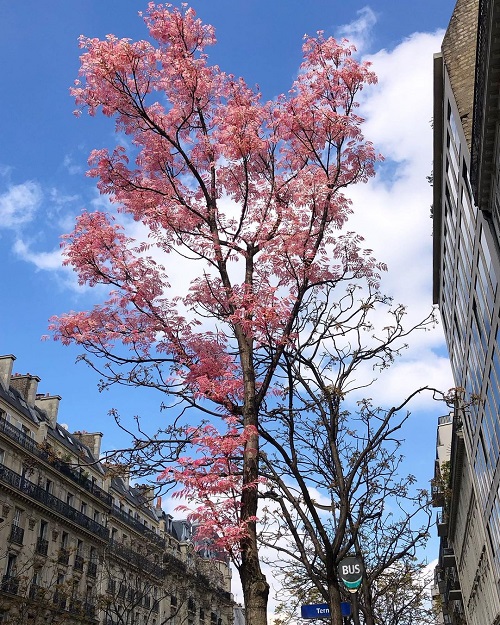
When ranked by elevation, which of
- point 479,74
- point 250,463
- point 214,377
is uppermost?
point 479,74

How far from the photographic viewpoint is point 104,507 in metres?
46.6

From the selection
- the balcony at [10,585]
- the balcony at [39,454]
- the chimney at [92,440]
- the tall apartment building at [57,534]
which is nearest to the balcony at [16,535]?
the tall apartment building at [57,534]

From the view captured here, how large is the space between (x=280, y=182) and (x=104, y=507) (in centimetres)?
4075

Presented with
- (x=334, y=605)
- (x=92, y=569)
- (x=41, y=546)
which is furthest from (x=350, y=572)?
(x=92, y=569)

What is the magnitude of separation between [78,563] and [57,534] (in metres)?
3.24

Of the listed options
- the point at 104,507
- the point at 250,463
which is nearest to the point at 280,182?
the point at 250,463

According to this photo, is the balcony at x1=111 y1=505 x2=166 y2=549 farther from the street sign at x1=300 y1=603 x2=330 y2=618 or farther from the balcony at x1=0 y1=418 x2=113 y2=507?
the street sign at x1=300 y1=603 x2=330 y2=618

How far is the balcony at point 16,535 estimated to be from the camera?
34.3m

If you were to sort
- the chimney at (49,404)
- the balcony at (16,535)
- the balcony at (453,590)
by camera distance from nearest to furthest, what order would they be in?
1. the balcony at (16,535)
2. the chimney at (49,404)
3. the balcony at (453,590)

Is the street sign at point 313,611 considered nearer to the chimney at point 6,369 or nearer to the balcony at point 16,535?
the balcony at point 16,535

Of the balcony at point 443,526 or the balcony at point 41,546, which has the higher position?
the balcony at point 443,526

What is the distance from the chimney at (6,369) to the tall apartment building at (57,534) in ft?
0.20

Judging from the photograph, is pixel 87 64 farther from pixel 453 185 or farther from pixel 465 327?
pixel 465 327

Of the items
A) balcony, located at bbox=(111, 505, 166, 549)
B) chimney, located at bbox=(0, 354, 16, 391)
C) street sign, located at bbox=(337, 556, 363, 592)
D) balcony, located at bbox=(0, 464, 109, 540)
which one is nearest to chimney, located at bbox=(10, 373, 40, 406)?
chimney, located at bbox=(0, 354, 16, 391)
